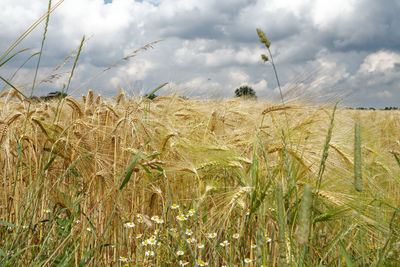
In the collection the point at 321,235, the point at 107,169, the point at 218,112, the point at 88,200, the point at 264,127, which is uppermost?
the point at 218,112

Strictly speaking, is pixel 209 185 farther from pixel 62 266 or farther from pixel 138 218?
pixel 62 266

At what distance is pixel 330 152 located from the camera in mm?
1883

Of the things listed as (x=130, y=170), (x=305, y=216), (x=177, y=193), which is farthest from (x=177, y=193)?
(x=305, y=216)

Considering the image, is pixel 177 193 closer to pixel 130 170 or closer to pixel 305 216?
pixel 130 170

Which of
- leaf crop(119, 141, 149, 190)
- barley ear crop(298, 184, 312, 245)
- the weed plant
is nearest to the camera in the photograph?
barley ear crop(298, 184, 312, 245)

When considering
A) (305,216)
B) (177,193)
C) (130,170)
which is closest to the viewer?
(305,216)

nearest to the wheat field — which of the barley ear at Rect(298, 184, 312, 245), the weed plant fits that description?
the weed plant

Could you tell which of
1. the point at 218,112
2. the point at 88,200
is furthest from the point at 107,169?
the point at 218,112

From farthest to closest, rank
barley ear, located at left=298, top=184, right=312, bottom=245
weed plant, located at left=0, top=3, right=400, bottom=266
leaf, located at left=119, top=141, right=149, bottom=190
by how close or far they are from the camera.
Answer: weed plant, located at left=0, top=3, right=400, bottom=266 < leaf, located at left=119, top=141, right=149, bottom=190 < barley ear, located at left=298, top=184, right=312, bottom=245

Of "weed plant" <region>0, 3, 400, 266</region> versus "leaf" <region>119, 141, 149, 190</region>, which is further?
"weed plant" <region>0, 3, 400, 266</region>

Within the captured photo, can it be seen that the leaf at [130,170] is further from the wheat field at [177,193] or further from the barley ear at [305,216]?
the barley ear at [305,216]

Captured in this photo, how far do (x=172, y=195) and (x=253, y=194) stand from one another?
2.02 feet

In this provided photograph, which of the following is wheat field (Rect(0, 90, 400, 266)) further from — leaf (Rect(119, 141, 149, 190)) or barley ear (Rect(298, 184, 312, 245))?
barley ear (Rect(298, 184, 312, 245))

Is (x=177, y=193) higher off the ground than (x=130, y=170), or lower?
lower
